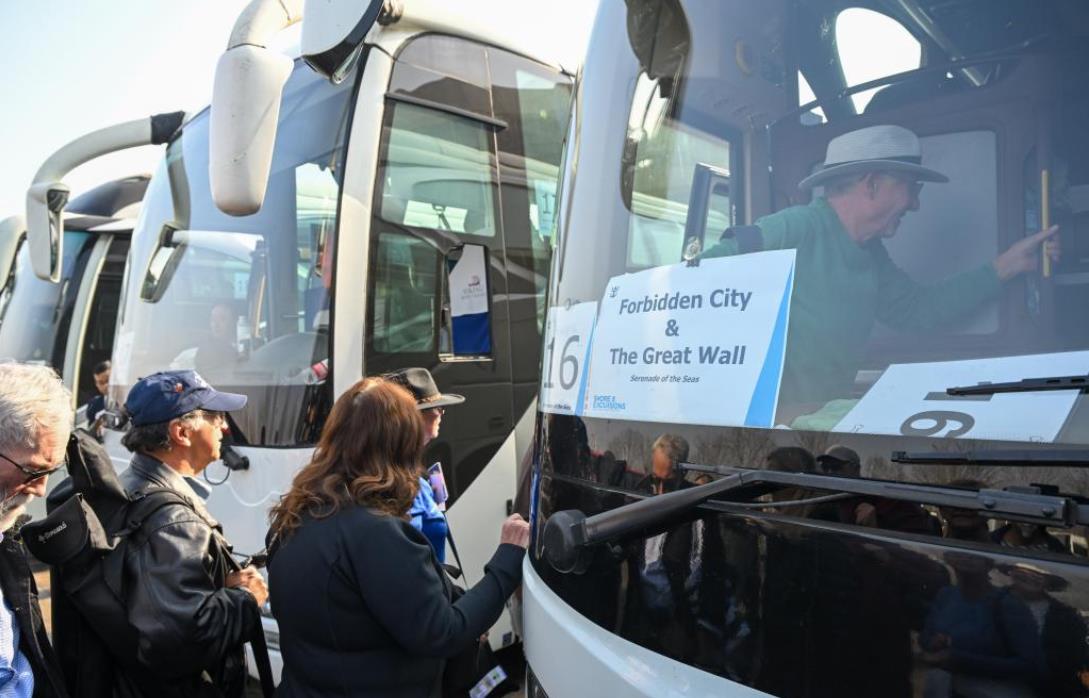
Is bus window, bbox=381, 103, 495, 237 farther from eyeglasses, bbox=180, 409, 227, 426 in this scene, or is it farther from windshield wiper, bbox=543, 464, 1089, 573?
windshield wiper, bbox=543, 464, 1089, 573

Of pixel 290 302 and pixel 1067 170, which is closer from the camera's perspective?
pixel 1067 170

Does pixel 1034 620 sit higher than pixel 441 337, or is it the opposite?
pixel 441 337

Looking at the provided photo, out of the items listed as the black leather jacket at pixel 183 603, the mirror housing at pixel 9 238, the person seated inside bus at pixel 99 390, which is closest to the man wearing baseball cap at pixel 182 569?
the black leather jacket at pixel 183 603

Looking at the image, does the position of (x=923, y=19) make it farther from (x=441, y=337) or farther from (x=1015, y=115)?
(x=441, y=337)

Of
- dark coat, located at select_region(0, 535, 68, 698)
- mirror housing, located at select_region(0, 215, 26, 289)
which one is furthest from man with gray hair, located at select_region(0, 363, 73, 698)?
mirror housing, located at select_region(0, 215, 26, 289)

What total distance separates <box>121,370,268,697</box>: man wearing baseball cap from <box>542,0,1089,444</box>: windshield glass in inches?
39.5

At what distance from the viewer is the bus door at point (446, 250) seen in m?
3.98

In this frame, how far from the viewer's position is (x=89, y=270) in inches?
335

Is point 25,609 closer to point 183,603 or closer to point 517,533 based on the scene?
point 183,603

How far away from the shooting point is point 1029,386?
120cm

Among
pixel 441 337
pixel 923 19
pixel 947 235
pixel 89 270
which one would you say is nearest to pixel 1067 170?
pixel 947 235

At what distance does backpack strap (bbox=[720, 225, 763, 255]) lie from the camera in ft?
5.35

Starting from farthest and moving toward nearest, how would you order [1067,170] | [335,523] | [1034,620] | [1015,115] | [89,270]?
[89,270] < [335,523] < [1015,115] < [1067,170] < [1034,620]

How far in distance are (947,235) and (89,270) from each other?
28.5ft
